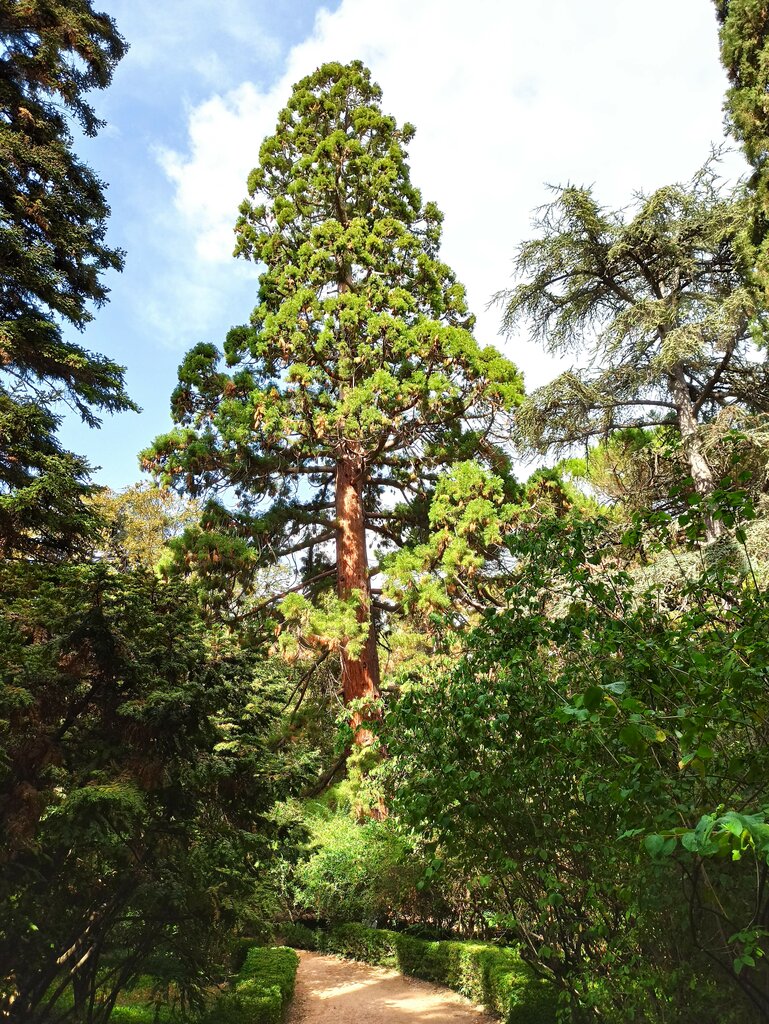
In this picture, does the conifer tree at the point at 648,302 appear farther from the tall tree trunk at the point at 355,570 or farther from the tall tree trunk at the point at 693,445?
the tall tree trunk at the point at 355,570

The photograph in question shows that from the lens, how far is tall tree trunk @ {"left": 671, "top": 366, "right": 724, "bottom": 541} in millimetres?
8914

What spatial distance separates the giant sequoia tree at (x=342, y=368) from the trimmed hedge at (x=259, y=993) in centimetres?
423

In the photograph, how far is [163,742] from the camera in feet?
16.3

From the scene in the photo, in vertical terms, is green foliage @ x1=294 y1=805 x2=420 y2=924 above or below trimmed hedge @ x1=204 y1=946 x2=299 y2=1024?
above

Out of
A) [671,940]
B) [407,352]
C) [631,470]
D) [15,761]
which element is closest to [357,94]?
[407,352]

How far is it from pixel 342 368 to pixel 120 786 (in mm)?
9576

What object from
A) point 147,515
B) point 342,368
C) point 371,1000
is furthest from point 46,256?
point 147,515

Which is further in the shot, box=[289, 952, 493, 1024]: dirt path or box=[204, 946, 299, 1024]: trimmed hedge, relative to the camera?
box=[289, 952, 493, 1024]: dirt path

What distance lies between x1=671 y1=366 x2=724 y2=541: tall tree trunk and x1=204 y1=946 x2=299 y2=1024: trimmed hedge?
26.2ft

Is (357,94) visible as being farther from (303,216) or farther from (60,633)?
(60,633)

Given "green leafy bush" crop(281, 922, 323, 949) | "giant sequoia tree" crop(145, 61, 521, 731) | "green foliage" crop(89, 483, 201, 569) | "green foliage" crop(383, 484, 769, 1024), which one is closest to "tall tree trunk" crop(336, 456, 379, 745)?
"giant sequoia tree" crop(145, 61, 521, 731)

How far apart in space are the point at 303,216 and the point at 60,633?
43.0 feet

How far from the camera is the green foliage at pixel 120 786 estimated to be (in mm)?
4535

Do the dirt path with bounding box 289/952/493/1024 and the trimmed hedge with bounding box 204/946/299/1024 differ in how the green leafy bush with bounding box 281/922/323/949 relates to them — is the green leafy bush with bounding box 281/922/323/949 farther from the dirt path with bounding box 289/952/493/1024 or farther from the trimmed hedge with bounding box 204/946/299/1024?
the trimmed hedge with bounding box 204/946/299/1024
